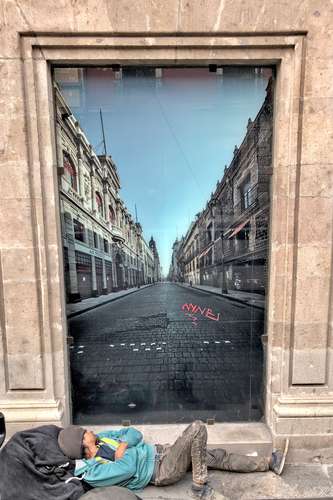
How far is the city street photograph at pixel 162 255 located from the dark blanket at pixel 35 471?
1.08 m

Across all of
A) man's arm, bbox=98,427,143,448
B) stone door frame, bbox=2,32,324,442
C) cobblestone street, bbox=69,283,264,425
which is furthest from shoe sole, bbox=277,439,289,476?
man's arm, bbox=98,427,143,448

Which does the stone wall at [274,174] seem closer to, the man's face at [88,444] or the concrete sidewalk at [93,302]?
the concrete sidewalk at [93,302]

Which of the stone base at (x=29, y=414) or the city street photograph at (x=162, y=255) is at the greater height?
the city street photograph at (x=162, y=255)

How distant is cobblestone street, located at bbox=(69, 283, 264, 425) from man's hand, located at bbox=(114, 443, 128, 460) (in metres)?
0.80

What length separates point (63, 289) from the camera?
10.2ft

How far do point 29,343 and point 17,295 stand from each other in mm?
611

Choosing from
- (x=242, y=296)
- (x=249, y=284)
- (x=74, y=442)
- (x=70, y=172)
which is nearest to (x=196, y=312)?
(x=242, y=296)

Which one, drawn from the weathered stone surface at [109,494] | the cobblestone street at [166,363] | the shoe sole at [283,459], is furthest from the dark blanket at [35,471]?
the shoe sole at [283,459]

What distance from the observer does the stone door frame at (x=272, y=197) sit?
2.71 meters

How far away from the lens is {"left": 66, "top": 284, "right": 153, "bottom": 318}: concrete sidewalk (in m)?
3.33

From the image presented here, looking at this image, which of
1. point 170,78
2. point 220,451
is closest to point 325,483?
point 220,451

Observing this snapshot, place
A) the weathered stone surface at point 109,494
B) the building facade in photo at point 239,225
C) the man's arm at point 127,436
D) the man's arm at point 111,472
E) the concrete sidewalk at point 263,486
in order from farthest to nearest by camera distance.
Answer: the building facade in photo at point 239,225 < the man's arm at point 127,436 < the concrete sidewalk at point 263,486 < the man's arm at point 111,472 < the weathered stone surface at point 109,494

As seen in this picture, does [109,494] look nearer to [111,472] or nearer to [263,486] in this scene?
[111,472]

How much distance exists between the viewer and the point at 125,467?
95.6 inches
